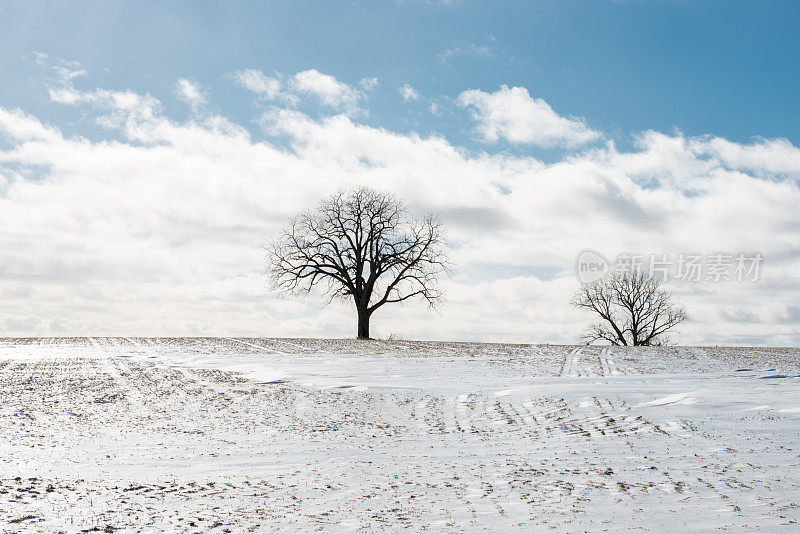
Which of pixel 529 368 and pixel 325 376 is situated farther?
pixel 529 368

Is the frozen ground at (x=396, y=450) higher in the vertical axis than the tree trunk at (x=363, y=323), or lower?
lower

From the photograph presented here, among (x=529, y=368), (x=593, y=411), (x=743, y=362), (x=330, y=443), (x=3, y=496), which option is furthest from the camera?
(x=743, y=362)

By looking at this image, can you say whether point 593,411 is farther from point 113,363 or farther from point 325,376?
point 113,363

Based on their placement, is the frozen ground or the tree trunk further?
the tree trunk

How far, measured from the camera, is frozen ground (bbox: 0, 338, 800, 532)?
676cm

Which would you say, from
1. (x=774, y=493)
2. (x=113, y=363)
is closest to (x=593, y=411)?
(x=774, y=493)

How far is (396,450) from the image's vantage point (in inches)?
400

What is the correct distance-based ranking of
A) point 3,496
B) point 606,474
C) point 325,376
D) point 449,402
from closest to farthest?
point 3,496 < point 606,474 < point 449,402 < point 325,376

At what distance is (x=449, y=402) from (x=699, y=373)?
10.0m

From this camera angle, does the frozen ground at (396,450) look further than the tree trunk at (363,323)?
No

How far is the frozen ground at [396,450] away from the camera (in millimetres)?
6762

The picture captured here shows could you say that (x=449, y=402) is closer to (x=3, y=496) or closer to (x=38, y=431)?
(x=38, y=431)

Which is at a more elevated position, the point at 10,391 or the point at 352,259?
the point at 352,259

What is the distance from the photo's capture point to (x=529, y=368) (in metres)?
21.8
